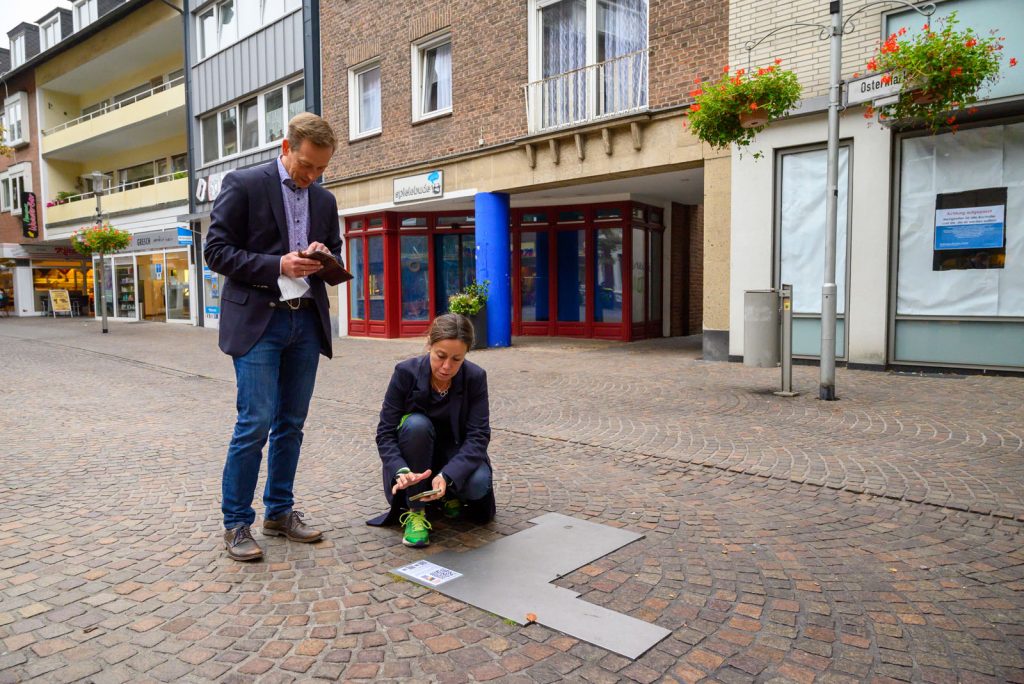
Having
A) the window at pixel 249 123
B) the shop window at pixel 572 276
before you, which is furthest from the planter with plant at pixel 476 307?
the window at pixel 249 123

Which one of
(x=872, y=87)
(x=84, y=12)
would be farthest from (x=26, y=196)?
(x=872, y=87)

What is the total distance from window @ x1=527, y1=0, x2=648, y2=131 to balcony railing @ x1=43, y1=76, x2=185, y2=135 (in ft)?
52.1

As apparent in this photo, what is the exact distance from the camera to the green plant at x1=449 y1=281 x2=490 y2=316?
1284cm

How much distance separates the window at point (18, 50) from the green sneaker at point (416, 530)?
138 ft

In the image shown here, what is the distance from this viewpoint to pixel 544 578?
2957 mm

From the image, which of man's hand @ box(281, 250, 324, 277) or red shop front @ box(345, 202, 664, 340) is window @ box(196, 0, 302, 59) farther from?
man's hand @ box(281, 250, 324, 277)

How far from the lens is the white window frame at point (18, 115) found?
31.7 m

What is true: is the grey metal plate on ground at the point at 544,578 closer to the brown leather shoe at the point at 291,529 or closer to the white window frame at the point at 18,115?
the brown leather shoe at the point at 291,529

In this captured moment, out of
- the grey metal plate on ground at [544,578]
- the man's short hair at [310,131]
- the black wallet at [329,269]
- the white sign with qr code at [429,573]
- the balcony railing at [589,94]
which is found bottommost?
the grey metal plate on ground at [544,578]

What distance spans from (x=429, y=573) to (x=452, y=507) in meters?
0.67

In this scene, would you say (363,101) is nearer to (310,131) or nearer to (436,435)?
(310,131)

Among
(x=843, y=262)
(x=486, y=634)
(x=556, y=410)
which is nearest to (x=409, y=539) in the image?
(x=486, y=634)

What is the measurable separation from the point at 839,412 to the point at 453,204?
1064 cm

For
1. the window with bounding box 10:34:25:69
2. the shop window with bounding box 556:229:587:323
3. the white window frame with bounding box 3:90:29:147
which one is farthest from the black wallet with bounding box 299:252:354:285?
the window with bounding box 10:34:25:69
